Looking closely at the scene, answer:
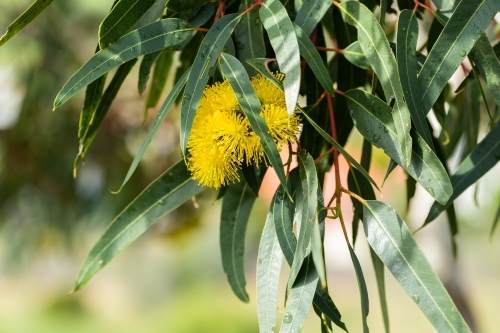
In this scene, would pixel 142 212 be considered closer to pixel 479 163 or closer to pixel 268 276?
pixel 268 276

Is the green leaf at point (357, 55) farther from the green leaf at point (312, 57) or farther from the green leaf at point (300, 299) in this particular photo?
the green leaf at point (300, 299)

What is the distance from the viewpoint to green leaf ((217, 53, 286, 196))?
1.58ft

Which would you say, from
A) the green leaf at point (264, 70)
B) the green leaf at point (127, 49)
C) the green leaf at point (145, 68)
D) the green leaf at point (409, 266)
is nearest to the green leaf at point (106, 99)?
the green leaf at point (145, 68)

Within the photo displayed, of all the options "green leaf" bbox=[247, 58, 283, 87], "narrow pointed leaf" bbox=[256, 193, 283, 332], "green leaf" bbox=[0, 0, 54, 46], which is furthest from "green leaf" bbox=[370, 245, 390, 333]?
"green leaf" bbox=[0, 0, 54, 46]

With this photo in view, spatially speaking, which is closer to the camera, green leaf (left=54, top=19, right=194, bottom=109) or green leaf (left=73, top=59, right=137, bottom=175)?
green leaf (left=54, top=19, right=194, bottom=109)

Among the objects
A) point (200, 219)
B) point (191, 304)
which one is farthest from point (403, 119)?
point (191, 304)

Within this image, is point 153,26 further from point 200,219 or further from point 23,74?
point 23,74

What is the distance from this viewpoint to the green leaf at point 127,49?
1.78 feet

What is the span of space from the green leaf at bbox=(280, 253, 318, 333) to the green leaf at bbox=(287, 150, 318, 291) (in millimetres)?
10

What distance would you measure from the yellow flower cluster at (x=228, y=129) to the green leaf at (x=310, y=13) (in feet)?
0.25

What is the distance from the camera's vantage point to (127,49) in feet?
1.86

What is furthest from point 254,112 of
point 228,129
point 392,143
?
point 392,143

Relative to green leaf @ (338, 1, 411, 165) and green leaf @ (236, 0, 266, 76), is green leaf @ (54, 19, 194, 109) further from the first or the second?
green leaf @ (338, 1, 411, 165)

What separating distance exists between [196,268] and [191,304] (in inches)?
18.0
